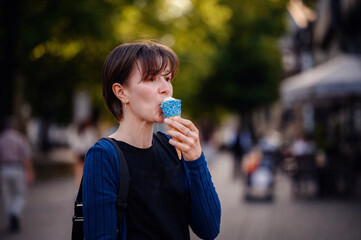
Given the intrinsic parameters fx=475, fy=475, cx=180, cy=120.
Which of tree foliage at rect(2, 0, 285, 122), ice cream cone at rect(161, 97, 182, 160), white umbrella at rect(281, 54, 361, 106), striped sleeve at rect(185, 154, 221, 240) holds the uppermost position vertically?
tree foliage at rect(2, 0, 285, 122)

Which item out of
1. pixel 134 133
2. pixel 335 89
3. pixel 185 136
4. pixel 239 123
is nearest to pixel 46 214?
pixel 335 89

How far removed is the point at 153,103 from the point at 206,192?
1.50 feet

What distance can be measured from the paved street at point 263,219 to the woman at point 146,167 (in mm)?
5365

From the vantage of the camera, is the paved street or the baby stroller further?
the baby stroller

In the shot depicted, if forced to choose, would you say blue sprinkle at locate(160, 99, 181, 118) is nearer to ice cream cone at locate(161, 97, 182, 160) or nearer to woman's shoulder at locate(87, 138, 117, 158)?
ice cream cone at locate(161, 97, 182, 160)

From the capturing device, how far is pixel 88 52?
18844 millimetres

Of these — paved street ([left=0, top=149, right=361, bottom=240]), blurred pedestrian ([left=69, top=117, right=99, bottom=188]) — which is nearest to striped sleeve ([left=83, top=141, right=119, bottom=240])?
paved street ([left=0, top=149, right=361, bottom=240])

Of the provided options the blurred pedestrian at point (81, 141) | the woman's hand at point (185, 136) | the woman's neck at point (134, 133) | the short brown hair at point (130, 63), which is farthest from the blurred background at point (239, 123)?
the woman's hand at point (185, 136)

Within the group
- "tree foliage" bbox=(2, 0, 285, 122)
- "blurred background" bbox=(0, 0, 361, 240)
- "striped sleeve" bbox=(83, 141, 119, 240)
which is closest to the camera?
"striped sleeve" bbox=(83, 141, 119, 240)

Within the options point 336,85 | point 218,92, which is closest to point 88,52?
point 336,85

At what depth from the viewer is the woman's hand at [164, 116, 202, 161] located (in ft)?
6.43

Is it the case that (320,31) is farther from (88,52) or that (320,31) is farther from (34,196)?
(34,196)

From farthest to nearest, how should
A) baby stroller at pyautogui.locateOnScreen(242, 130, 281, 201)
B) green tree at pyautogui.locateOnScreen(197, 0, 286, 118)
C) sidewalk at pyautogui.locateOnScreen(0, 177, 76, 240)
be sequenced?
1. green tree at pyautogui.locateOnScreen(197, 0, 286, 118)
2. baby stroller at pyautogui.locateOnScreen(242, 130, 281, 201)
3. sidewalk at pyautogui.locateOnScreen(0, 177, 76, 240)

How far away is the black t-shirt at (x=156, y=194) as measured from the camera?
1.98 m
